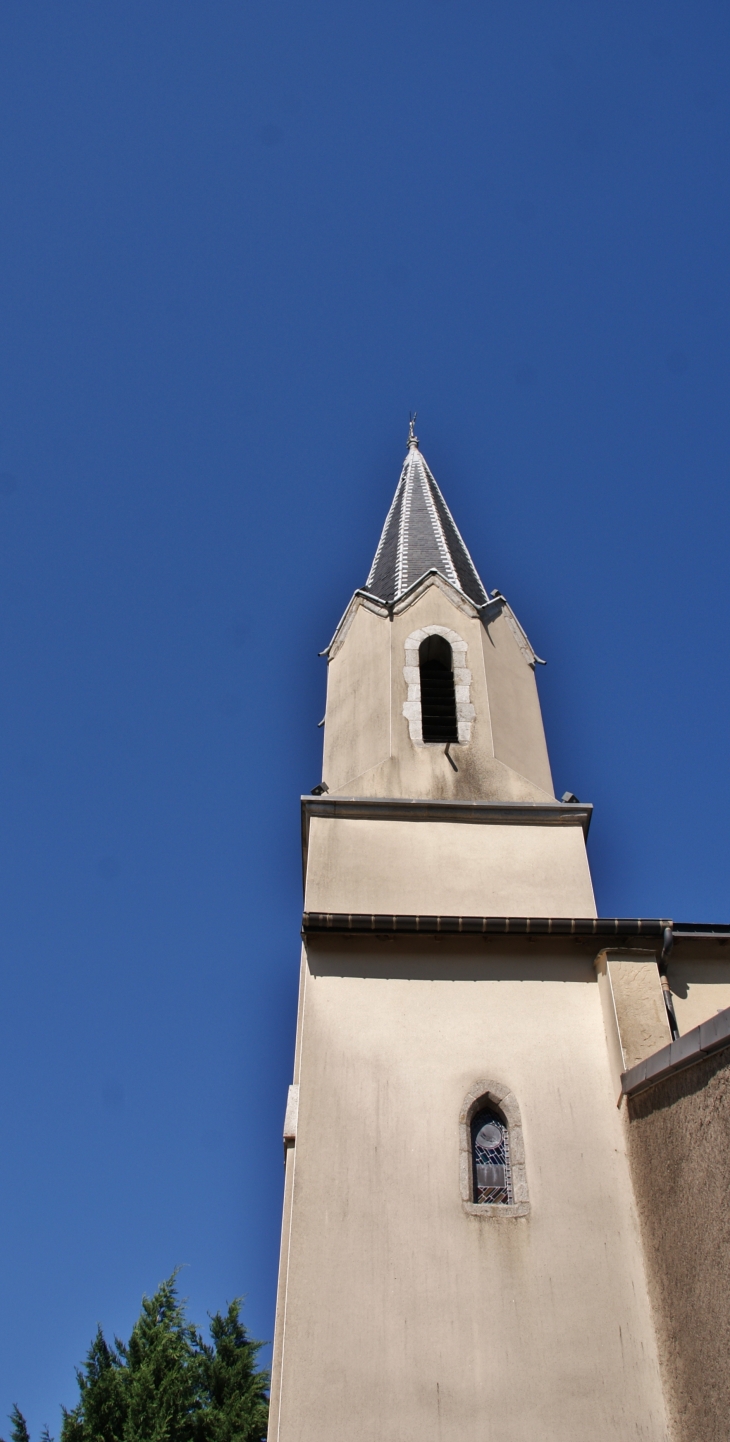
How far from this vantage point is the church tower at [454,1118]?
7.65 metres

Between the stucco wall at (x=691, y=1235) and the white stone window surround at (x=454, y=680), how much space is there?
17.0 feet

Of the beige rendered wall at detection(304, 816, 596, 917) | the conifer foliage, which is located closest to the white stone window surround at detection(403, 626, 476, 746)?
the beige rendered wall at detection(304, 816, 596, 917)

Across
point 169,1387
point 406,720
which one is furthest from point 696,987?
point 169,1387

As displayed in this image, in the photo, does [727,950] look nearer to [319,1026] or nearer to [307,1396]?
[319,1026]

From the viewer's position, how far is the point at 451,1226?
330 inches

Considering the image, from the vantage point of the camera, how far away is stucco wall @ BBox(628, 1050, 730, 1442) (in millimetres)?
7102

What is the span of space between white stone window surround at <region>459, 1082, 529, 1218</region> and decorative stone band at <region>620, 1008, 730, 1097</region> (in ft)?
3.24

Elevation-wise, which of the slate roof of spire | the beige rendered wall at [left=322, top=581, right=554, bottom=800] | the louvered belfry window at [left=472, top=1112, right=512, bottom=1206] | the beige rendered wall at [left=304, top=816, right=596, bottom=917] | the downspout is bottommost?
the louvered belfry window at [left=472, top=1112, right=512, bottom=1206]

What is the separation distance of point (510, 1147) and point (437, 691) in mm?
6033

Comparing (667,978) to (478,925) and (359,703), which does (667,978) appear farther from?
(359,703)

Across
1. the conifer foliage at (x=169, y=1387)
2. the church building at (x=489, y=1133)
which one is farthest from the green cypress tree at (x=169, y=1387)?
the church building at (x=489, y=1133)

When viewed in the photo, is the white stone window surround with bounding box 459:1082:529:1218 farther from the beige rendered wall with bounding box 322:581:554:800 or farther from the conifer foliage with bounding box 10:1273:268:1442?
the conifer foliage with bounding box 10:1273:268:1442

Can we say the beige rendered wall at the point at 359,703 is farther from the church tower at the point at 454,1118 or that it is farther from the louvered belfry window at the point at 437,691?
the louvered belfry window at the point at 437,691

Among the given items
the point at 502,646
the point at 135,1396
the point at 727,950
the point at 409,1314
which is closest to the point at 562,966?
the point at 727,950
